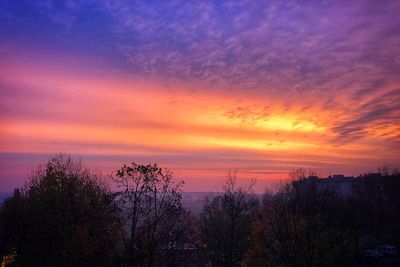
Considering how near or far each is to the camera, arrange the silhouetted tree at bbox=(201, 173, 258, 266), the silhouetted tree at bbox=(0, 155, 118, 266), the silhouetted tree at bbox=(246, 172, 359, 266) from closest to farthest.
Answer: the silhouetted tree at bbox=(246, 172, 359, 266) → the silhouetted tree at bbox=(0, 155, 118, 266) → the silhouetted tree at bbox=(201, 173, 258, 266)

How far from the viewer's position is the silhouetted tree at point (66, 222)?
31.2 metres

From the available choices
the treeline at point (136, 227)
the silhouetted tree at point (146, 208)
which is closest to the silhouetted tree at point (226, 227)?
the treeline at point (136, 227)

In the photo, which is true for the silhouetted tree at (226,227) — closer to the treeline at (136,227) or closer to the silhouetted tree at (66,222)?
the treeline at (136,227)

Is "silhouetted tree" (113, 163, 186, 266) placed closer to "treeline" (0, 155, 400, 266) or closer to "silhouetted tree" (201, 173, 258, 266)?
"treeline" (0, 155, 400, 266)

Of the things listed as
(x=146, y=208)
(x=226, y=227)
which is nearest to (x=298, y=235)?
(x=146, y=208)

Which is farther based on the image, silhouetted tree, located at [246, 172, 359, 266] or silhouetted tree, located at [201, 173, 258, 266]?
silhouetted tree, located at [201, 173, 258, 266]

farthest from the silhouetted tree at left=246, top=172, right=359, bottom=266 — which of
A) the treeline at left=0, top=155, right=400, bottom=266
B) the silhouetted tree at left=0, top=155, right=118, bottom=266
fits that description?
the silhouetted tree at left=0, top=155, right=118, bottom=266

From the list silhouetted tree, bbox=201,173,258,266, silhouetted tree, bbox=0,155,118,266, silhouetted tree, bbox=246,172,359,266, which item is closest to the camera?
silhouetted tree, bbox=246,172,359,266

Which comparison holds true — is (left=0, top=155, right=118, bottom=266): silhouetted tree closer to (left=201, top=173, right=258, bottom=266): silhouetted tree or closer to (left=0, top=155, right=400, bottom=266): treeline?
(left=0, top=155, right=400, bottom=266): treeline

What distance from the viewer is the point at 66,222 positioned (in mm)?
35000

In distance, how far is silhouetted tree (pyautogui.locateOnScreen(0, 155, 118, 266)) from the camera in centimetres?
3120

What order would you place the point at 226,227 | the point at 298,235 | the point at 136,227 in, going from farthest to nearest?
1. the point at 226,227
2. the point at 136,227
3. the point at 298,235

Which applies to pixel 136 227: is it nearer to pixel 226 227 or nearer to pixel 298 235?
pixel 298 235

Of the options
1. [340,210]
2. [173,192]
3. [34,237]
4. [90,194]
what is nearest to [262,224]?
[173,192]
